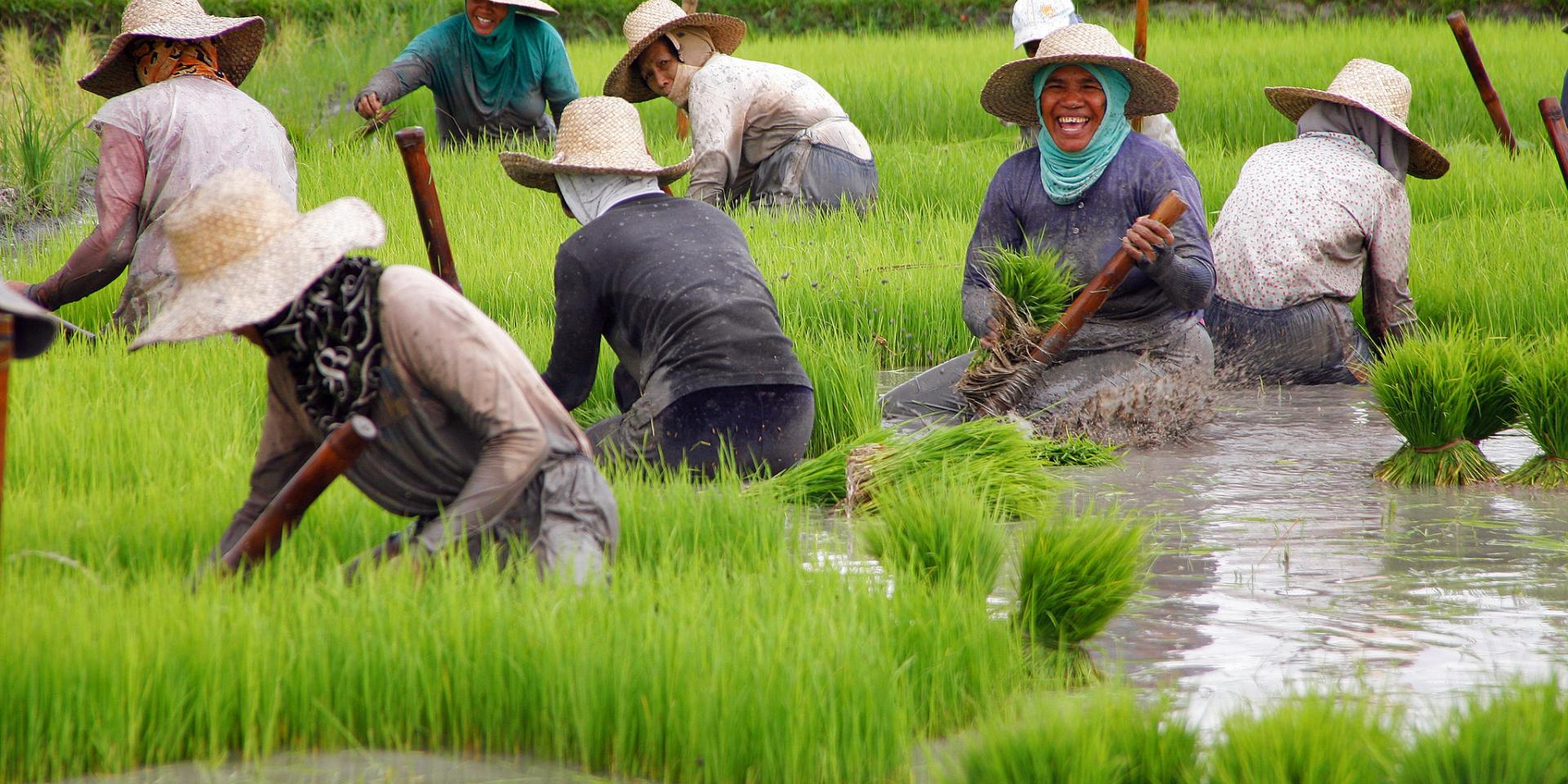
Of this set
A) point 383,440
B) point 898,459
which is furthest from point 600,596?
point 898,459

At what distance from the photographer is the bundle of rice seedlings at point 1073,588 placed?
10.5 feet

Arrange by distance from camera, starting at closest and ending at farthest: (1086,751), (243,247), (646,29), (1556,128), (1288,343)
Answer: (1086,751), (243,247), (1288,343), (1556,128), (646,29)

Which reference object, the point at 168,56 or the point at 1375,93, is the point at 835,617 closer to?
the point at 168,56

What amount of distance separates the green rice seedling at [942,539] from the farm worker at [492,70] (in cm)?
608

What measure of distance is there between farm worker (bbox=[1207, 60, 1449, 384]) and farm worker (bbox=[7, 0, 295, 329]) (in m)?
3.60

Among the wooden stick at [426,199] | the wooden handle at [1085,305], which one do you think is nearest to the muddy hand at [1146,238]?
the wooden handle at [1085,305]

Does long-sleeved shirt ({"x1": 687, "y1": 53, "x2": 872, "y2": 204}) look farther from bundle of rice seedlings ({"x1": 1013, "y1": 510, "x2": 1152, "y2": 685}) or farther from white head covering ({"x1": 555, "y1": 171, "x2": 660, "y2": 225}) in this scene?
bundle of rice seedlings ({"x1": 1013, "y1": 510, "x2": 1152, "y2": 685})

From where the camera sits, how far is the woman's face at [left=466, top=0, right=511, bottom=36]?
9.20m

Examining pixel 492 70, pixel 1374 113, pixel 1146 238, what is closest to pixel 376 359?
pixel 1146 238

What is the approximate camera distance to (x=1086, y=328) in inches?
216

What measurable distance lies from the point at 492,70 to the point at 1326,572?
6921mm

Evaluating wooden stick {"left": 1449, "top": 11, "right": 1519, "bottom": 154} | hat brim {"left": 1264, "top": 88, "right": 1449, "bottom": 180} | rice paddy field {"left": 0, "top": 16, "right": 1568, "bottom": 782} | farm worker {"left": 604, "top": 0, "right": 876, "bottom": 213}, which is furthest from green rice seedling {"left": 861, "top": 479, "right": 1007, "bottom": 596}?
wooden stick {"left": 1449, "top": 11, "right": 1519, "bottom": 154}

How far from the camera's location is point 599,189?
4.63 meters

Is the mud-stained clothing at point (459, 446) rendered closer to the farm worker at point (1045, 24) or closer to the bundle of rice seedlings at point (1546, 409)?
the bundle of rice seedlings at point (1546, 409)
